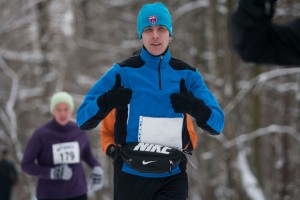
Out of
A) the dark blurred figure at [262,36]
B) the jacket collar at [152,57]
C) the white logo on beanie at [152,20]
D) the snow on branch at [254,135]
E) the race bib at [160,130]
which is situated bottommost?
the snow on branch at [254,135]

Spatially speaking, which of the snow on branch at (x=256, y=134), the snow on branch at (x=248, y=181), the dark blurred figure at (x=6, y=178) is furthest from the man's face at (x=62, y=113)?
the snow on branch at (x=256, y=134)

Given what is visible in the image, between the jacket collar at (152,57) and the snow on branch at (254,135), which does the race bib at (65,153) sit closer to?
the jacket collar at (152,57)

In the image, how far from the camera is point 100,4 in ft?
61.9

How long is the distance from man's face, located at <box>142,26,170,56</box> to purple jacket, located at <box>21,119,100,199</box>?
83.9 inches

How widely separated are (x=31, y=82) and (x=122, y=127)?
1727cm

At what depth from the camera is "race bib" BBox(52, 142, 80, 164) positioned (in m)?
5.30

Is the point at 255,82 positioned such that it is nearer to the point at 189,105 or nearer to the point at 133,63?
the point at 133,63

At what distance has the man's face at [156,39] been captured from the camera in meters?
3.53

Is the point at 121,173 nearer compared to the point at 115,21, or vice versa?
the point at 121,173

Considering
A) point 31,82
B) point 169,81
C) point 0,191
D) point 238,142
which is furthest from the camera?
point 31,82

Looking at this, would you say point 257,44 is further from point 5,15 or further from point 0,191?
point 5,15

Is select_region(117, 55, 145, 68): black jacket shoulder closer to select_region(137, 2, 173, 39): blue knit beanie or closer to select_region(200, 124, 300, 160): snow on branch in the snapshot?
select_region(137, 2, 173, 39): blue knit beanie

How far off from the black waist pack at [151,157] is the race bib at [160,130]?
0.12 ft

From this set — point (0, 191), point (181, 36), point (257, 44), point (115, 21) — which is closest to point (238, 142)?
point (0, 191)
